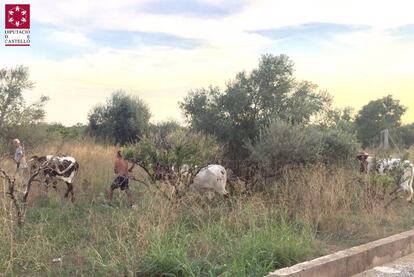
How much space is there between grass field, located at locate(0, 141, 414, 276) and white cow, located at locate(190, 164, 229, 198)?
0.36 m

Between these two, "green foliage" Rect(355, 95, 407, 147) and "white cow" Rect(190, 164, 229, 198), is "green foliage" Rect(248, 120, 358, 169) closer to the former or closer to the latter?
"white cow" Rect(190, 164, 229, 198)

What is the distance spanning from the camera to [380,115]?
50.3m

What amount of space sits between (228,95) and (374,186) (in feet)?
18.3

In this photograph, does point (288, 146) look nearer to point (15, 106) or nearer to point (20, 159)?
point (20, 159)

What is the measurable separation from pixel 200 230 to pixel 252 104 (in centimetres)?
813

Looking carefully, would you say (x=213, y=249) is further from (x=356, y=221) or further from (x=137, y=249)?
(x=356, y=221)

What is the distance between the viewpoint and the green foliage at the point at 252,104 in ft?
47.9

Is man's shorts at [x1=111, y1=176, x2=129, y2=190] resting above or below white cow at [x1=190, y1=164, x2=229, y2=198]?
below

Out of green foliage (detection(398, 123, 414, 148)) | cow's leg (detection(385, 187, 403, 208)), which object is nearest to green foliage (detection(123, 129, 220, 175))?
cow's leg (detection(385, 187, 403, 208))

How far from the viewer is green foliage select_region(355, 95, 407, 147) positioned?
48969 mm

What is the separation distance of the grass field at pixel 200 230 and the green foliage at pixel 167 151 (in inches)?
25.9

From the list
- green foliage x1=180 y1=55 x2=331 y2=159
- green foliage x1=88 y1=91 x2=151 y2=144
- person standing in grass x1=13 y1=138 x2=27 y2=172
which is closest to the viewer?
person standing in grass x1=13 y1=138 x2=27 y2=172

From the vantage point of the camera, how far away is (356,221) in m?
9.12

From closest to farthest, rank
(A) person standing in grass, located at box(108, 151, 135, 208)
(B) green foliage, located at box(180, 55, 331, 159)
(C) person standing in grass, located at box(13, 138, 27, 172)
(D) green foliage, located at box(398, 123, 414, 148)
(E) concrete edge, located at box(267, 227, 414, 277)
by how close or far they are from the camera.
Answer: (E) concrete edge, located at box(267, 227, 414, 277) < (C) person standing in grass, located at box(13, 138, 27, 172) < (A) person standing in grass, located at box(108, 151, 135, 208) < (B) green foliage, located at box(180, 55, 331, 159) < (D) green foliage, located at box(398, 123, 414, 148)
